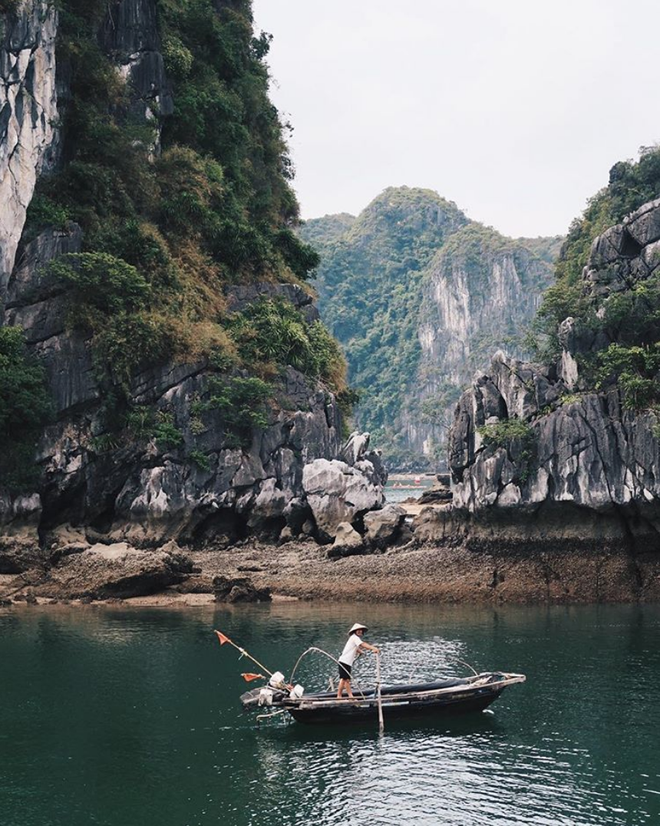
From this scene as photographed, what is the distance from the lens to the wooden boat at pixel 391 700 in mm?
17188

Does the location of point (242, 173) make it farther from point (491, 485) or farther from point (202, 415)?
point (491, 485)

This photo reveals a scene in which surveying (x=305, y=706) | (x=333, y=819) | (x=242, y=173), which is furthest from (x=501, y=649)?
(x=242, y=173)

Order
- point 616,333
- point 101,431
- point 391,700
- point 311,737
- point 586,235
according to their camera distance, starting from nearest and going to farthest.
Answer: point 311,737 → point 391,700 → point 616,333 → point 101,431 → point 586,235

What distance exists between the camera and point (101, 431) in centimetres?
3681

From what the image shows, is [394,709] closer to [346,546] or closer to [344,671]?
[344,671]

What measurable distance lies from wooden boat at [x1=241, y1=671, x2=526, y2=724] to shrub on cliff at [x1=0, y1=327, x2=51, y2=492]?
66.2ft

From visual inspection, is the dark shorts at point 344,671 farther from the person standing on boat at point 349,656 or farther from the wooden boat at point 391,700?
the wooden boat at point 391,700

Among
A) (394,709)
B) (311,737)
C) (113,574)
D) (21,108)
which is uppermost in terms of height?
(21,108)

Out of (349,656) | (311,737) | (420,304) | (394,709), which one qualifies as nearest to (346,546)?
(349,656)

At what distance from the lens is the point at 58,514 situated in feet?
120

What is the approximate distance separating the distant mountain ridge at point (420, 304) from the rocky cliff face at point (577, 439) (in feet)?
381

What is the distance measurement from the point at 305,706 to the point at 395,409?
146642 millimetres

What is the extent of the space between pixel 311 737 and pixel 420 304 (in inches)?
6273

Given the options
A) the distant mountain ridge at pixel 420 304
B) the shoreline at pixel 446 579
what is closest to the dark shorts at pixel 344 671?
the shoreline at pixel 446 579
